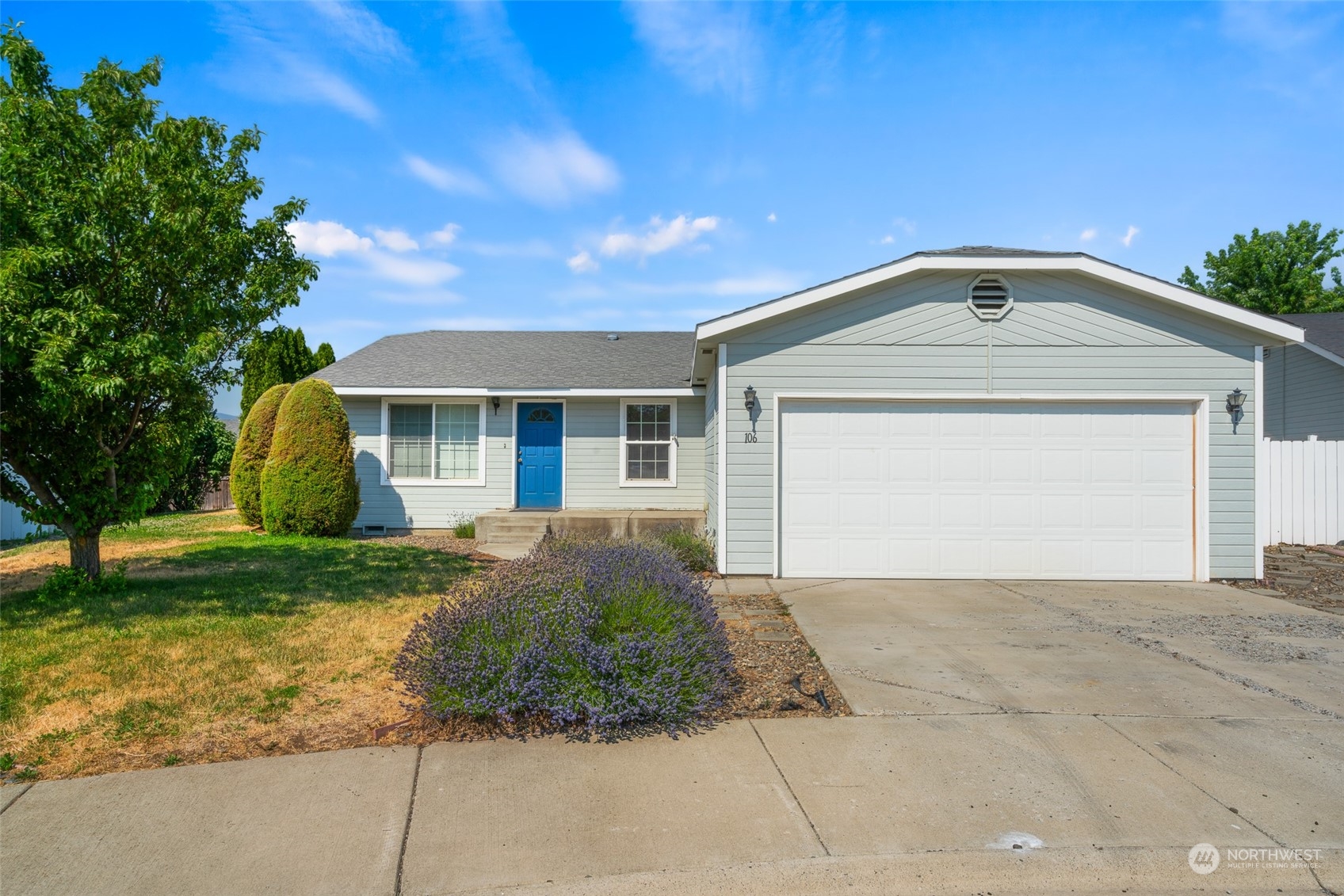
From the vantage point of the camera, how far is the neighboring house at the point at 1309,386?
12789 mm

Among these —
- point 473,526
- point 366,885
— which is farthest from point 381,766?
point 473,526

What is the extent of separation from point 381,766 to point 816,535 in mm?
6061

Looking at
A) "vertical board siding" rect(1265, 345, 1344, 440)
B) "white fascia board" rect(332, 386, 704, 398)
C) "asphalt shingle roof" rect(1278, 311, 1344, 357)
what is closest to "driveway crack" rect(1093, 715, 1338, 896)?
"white fascia board" rect(332, 386, 704, 398)

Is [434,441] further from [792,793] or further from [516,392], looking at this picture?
[792,793]

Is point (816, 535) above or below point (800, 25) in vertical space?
below

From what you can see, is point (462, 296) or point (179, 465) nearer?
point (179, 465)

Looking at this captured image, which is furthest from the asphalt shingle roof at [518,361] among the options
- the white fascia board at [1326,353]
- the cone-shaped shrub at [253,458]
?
the white fascia board at [1326,353]

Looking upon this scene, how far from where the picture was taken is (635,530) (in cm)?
1107

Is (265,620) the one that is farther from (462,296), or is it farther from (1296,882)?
(462,296)

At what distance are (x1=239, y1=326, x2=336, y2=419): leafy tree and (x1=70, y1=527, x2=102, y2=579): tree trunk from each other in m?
10.5

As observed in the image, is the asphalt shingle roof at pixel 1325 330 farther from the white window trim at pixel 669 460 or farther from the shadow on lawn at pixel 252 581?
the shadow on lawn at pixel 252 581

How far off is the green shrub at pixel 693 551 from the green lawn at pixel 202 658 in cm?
274

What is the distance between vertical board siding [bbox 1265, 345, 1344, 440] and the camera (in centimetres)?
1284

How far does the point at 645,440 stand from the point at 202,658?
8.52m
